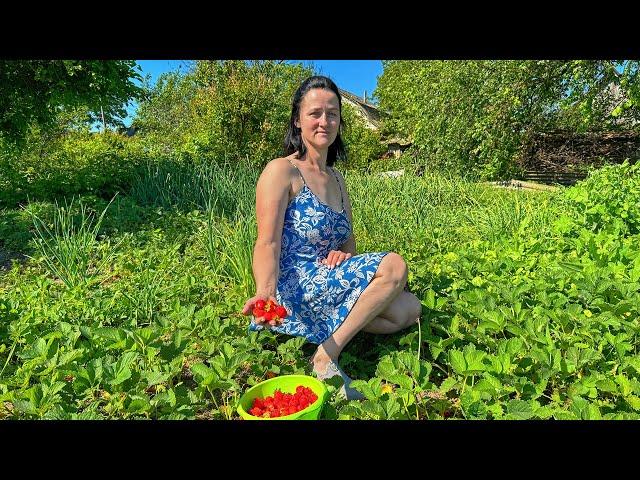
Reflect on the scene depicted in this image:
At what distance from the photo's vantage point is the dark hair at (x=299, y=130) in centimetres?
214

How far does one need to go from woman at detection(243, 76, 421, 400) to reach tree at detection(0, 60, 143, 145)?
429 cm

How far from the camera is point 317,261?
2.20 metres

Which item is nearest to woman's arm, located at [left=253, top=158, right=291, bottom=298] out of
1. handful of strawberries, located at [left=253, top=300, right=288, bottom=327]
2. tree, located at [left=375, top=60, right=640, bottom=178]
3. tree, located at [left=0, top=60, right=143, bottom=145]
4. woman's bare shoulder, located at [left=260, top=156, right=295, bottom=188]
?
woman's bare shoulder, located at [left=260, top=156, right=295, bottom=188]

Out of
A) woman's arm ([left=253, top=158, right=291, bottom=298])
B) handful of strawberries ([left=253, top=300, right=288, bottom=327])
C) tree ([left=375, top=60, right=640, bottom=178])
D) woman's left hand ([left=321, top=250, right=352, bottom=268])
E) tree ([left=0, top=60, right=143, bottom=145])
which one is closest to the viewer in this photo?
handful of strawberries ([left=253, top=300, right=288, bottom=327])

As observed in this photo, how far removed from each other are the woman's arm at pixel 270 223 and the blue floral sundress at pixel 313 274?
98 mm

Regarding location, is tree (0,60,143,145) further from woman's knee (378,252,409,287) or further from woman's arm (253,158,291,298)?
woman's knee (378,252,409,287)

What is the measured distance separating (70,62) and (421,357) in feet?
17.1

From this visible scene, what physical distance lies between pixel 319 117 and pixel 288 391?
1200mm

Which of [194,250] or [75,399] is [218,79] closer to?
[194,250]

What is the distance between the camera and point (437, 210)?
547cm

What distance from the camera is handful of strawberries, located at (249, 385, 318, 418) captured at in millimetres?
1554

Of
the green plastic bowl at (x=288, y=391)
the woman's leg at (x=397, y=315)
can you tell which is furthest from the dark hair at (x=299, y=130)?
the green plastic bowl at (x=288, y=391)

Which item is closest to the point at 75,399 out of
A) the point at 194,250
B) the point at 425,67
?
the point at 194,250

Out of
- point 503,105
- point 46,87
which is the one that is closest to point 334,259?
point 46,87
